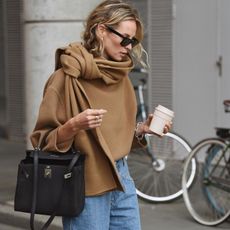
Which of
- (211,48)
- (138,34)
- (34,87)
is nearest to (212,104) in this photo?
(211,48)

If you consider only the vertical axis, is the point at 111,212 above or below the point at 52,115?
below

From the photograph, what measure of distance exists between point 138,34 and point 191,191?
3.97 metres

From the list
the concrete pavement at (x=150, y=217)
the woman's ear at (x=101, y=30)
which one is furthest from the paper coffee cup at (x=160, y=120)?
the concrete pavement at (x=150, y=217)

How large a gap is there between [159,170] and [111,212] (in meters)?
3.82

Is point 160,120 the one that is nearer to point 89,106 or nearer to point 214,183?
point 89,106

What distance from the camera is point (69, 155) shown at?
315 cm

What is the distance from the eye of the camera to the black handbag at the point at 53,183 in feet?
10.2

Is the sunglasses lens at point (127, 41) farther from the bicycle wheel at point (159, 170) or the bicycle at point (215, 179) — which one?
the bicycle wheel at point (159, 170)

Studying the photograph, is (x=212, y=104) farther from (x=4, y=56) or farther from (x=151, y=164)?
(x=4, y=56)

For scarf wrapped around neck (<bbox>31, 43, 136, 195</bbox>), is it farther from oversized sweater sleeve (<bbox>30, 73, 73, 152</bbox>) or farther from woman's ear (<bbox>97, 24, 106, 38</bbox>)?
woman's ear (<bbox>97, 24, 106, 38</bbox>)

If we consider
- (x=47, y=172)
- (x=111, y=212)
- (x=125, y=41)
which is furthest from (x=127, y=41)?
(x=111, y=212)

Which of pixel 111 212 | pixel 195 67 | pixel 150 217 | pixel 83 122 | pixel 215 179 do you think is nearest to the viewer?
pixel 83 122

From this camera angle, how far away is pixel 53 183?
312 centimetres

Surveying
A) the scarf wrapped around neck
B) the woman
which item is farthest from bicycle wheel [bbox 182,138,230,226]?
the scarf wrapped around neck
